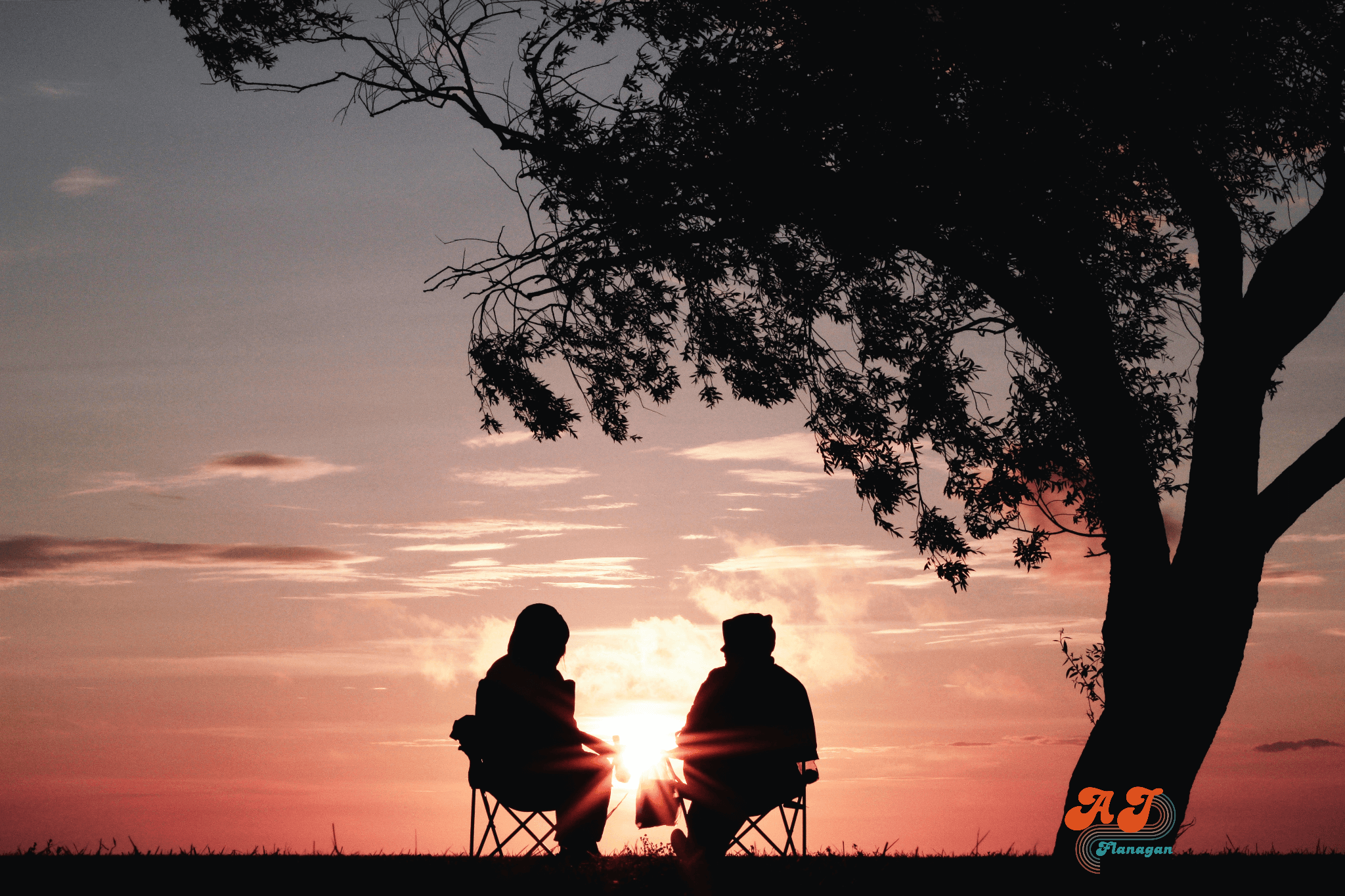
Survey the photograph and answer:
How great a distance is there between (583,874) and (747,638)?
76.7 inches

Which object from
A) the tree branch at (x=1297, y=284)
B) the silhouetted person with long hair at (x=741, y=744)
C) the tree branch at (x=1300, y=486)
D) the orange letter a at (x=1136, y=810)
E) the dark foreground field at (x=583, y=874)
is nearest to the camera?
the dark foreground field at (x=583, y=874)

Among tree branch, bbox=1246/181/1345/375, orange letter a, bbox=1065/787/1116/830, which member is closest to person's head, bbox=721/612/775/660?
orange letter a, bbox=1065/787/1116/830

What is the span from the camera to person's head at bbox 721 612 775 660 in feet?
26.1

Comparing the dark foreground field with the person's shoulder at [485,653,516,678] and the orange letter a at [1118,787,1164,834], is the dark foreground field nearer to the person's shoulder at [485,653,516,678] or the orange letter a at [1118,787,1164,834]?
the orange letter a at [1118,787,1164,834]

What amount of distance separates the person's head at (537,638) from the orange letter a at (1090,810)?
3907 mm

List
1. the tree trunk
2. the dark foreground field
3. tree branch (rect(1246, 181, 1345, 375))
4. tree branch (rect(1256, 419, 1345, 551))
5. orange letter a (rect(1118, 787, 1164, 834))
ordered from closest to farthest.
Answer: the dark foreground field < orange letter a (rect(1118, 787, 1164, 834)) < the tree trunk < tree branch (rect(1256, 419, 1345, 551)) < tree branch (rect(1246, 181, 1345, 375))

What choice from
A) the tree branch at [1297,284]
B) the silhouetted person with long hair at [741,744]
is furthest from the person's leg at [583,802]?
the tree branch at [1297,284]

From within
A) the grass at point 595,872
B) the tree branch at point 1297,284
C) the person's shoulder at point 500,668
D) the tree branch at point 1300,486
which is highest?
the tree branch at point 1297,284

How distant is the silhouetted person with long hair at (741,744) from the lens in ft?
25.2

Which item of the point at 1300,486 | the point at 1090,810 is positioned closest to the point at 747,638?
the point at 1090,810

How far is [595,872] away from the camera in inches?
283

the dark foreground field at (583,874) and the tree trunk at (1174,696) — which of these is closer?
the dark foreground field at (583,874)

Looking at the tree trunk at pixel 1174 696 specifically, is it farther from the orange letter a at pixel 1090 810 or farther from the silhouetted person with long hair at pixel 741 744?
the silhouetted person with long hair at pixel 741 744

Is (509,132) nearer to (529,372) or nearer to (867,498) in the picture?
(529,372)
